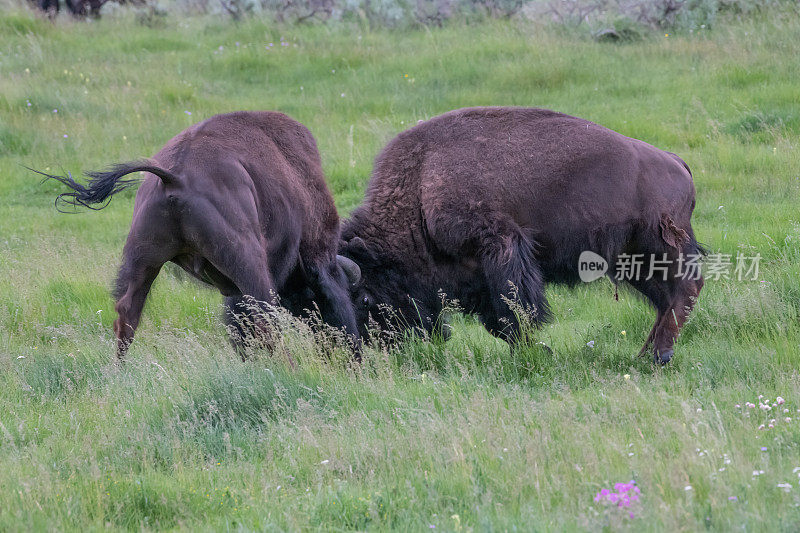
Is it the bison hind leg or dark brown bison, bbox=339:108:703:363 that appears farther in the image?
dark brown bison, bbox=339:108:703:363

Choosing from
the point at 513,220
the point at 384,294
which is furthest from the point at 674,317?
the point at 384,294

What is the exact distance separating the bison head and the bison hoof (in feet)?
5.03

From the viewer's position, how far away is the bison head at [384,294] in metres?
6.64

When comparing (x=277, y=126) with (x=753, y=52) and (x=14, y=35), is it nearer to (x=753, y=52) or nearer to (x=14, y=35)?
(x=753, y=52)

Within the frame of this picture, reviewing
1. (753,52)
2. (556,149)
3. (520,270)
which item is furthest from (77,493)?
(753,52)

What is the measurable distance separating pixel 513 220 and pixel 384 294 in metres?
1.09

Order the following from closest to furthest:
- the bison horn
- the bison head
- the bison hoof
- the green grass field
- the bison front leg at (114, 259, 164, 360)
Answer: the green grass field
the bison front leg at (114, 259, 164, 360)
the bison hoof
the bison horn
the bison head

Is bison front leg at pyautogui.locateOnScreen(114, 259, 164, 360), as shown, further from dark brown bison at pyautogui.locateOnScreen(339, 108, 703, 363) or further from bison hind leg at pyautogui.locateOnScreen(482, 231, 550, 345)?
bison hind leg at pyautogui.locateOnScreen(482, 231, 550, 345)

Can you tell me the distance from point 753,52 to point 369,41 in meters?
6.05

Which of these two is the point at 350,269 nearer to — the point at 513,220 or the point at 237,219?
the point at 513,220

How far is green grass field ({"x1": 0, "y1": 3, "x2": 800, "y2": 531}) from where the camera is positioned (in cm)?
364

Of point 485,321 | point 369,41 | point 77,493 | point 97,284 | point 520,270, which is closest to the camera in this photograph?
point 77,493

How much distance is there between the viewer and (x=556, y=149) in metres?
6.36

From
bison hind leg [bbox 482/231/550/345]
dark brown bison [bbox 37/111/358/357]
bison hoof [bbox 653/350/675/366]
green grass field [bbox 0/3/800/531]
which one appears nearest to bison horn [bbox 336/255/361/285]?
dark brown bison [bbox 37/111/358/357]
